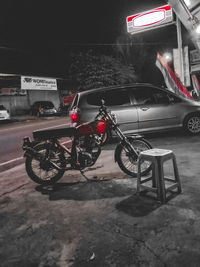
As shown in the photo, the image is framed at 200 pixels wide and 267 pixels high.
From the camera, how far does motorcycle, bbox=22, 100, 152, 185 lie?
4.12 meters

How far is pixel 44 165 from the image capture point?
164 inches

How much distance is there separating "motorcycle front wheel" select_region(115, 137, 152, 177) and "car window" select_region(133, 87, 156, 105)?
3019mm

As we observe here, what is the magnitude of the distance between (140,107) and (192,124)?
6.49 feet

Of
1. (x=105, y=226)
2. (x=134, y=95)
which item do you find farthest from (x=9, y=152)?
(x=105, y=226)

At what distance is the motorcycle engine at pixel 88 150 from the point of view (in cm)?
421

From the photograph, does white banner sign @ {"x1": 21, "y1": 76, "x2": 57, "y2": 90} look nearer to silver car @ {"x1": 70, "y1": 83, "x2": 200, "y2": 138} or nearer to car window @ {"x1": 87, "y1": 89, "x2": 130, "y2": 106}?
silver car @ {"x1": 70, "y1": 83, "x2": 200, "y2": 138}

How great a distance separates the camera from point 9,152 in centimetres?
763

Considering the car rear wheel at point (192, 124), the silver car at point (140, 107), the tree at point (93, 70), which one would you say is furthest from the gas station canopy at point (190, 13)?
the tree at point (93, 70)

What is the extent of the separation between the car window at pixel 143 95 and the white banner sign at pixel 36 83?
54.8 ft

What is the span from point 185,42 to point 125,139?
71.2 ft

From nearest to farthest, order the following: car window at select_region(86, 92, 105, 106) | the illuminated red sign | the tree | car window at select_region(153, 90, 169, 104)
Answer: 1. car window at select_region(86, 92, 105, 106)
2. car window at select_region(153, 90, 169, 104)
3. the illuminated red sign
4. the tree

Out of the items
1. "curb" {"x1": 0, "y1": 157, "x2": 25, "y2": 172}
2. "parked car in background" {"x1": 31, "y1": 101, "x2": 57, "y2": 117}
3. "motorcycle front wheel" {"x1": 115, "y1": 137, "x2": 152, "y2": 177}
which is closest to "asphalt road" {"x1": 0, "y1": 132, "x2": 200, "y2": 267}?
"motorcycle front wheel" {"x1": 115, "y1": 137, "x2": 152, "y2": 177}

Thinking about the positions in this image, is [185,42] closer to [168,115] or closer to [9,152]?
[168,115]

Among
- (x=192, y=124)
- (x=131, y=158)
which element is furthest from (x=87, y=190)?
(x=192, y=124)
